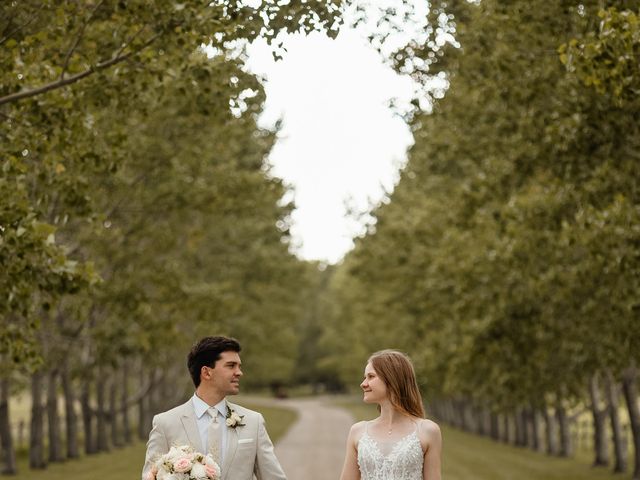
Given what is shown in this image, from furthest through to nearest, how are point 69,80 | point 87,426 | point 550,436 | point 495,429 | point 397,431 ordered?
1. point 495,429
2. point 550,436
3. point 87,426
4. point 69,80
5. point 397,431

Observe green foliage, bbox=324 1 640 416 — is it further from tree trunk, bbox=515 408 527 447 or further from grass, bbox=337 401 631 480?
tree trunk, bbox=515 408 527 447

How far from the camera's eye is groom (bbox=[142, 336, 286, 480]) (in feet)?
21.5

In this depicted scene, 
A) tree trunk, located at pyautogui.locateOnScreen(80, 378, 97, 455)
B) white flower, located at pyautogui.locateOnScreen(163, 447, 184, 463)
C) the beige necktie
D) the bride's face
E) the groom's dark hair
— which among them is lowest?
tree trunk, located at pyautogui.locateOnScreen(80, 378, 97, 455)

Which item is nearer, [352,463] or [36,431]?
[352,463]

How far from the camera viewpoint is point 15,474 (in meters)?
27.8

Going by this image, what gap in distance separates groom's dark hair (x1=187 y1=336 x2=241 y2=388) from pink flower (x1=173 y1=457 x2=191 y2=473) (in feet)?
1.81

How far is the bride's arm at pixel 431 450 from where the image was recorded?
6991 millimetres

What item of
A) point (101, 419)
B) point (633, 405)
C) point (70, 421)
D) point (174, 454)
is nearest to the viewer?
point (174, 454)

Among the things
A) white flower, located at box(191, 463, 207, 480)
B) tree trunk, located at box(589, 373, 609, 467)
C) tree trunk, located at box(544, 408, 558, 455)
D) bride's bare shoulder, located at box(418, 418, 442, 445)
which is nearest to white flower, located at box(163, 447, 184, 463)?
white flower, located at box(191, 463, 207, 480)

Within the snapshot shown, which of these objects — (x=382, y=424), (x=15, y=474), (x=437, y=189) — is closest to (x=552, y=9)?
(x=382, y=424)

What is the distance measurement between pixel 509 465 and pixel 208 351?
91.8 feet

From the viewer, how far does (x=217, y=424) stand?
6594 millimetres

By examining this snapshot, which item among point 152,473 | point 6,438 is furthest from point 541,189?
point 6,438

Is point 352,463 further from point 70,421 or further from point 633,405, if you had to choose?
point 70,421
